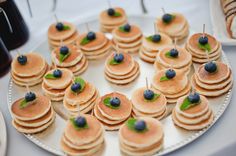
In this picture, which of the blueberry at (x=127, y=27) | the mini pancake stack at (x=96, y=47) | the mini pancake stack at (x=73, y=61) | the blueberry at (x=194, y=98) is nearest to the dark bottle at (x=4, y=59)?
the mini pancake stack at (x=73, y=61)

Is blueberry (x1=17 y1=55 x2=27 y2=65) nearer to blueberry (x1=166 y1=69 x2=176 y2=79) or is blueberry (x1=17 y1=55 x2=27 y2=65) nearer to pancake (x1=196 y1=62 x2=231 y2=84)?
blueberry (x1=166 y1=69 x2=176 y2=79)

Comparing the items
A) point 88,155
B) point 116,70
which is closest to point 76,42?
point 116,70

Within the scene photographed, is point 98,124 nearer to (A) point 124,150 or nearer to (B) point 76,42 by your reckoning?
(A) point 124,150

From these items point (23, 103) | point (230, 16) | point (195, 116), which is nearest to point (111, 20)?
point (230, 16)

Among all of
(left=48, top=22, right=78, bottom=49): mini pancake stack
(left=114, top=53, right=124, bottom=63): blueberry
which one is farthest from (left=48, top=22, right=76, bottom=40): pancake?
(left=114, top=53, right=124, bottom=63): blueberry

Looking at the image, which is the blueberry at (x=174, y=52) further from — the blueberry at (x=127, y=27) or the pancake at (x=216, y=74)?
the blueberry at (x=127, y=27)
